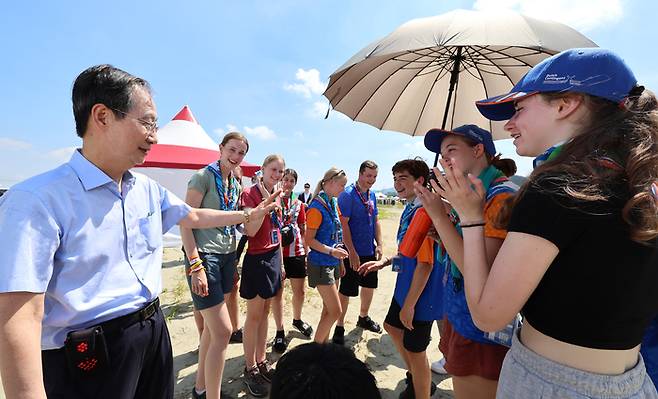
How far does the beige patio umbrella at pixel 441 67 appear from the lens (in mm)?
1800

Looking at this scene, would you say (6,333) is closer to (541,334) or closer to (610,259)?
(541,334)

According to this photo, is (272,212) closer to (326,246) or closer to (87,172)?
(326,246)

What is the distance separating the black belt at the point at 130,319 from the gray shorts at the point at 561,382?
5.58 ft

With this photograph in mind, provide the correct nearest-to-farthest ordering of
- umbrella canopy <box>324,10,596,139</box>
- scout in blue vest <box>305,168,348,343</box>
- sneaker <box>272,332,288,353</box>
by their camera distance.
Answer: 1. umbrella canopy <box>324,10,596,139</box>
2. scout in blue vest <box>305,168,348,343</box>
3. sneaker <box>272,332,288,353</box>

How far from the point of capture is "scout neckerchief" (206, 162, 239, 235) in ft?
9.80

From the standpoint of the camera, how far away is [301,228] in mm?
4410

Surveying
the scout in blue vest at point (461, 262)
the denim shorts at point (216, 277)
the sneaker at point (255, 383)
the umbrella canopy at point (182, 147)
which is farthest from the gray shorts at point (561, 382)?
the umbrella canopy at point (182, 147)

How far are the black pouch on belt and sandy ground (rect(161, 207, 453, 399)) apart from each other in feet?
6.50

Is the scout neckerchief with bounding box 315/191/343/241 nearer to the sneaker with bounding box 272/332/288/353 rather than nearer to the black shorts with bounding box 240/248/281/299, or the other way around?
the black shorts with bounding box 240/248/281/299

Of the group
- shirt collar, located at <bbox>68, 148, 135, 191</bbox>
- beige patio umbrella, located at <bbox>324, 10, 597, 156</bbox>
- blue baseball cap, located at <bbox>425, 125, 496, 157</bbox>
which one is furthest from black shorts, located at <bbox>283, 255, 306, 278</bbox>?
shirt collar, located at <bbox>68, 148, 135, 191</bbox>

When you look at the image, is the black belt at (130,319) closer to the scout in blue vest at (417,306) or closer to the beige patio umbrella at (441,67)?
the scout in blue vest at (417,306)

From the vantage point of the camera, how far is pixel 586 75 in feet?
3.47

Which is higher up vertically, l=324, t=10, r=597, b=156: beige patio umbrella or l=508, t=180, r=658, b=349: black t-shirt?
l=324, t=10, r=597, b=156: beige patio umbrella

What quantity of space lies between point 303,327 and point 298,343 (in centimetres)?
32
